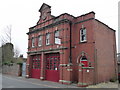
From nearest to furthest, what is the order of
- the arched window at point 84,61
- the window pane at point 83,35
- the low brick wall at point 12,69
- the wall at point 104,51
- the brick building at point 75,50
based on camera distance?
1. the arched window at point 84,61
2. the brick building at point 75,50
3. the wall at point 104,51
4. the window pane at point 83,35
5. the low brick wall at point 12,69

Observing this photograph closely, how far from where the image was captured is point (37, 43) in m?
21.1

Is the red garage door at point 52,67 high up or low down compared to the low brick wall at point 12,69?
up

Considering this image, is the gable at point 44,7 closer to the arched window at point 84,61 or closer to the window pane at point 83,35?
the window pane at point 83,35

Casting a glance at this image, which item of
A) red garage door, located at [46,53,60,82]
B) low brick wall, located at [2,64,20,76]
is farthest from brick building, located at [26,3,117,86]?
low brick wall, located at [2,64,20,76]

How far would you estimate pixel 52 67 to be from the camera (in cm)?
1786

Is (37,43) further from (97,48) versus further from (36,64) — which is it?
(97,48)

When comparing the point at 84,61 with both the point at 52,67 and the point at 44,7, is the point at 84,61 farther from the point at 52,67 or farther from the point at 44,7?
the point at 44,7

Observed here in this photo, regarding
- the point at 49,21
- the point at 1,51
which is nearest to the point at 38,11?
the point at 49,21

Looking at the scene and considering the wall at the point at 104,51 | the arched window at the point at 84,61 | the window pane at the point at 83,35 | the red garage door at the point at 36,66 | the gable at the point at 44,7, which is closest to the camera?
the arched window at the point at 84,61

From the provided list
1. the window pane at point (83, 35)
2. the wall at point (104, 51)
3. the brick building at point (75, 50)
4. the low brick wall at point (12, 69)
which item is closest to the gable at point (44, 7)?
the brick building at point (75, 50)

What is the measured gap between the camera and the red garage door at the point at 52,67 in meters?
17.0

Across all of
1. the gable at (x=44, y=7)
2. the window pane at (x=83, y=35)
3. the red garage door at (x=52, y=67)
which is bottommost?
the red garage door at (x=52, y=67)

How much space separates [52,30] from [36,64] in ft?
21.8

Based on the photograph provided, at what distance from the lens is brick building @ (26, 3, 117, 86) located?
14.3m
